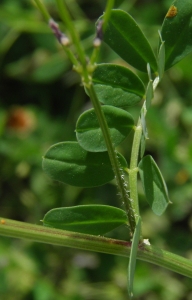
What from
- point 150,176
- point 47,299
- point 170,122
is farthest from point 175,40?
point 47,299

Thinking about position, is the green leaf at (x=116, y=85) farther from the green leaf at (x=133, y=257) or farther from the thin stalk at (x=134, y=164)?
the green leaf at (x=133, y=257)

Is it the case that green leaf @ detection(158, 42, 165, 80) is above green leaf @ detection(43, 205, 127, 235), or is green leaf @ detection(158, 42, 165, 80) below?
above

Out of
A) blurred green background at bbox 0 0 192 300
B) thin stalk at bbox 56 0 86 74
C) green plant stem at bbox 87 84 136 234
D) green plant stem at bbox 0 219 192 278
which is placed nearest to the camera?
thin stalk at bbox 56 0 86 74

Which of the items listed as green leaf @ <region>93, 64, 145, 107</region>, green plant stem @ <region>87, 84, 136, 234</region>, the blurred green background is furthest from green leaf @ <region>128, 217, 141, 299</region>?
the blurred green background

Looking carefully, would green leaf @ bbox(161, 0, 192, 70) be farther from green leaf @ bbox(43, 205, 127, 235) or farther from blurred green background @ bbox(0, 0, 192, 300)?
blurred green background @ bbox(0, 0, 192, 300)

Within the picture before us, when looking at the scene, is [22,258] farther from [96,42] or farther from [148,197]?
[96,42]
